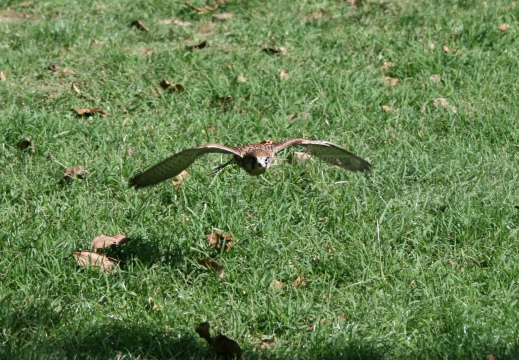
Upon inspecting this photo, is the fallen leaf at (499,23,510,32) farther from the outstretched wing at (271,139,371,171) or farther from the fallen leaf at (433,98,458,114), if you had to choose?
the outstretched wing at (271,139,371,171)

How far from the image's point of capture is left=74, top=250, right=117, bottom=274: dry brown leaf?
4559 mm

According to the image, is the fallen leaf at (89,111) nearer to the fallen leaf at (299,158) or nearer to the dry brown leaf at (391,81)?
the fallen leaf at (299,158)

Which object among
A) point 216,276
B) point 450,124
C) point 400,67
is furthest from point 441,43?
point 216,276

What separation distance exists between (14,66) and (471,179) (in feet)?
12.3

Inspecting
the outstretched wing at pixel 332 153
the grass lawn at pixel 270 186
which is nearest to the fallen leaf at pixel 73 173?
the grass lawn at pixel 270 186

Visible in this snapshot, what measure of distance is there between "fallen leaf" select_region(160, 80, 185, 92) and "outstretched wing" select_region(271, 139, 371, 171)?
6.73ft

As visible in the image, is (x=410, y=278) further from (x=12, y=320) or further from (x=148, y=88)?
(x=148, y=88)

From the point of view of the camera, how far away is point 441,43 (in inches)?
298

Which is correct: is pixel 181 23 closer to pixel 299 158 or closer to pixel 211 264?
pixel 299 158

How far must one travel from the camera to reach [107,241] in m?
4.76

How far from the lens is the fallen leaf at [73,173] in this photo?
5508mm

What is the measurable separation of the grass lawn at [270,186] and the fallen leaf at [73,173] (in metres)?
0.05

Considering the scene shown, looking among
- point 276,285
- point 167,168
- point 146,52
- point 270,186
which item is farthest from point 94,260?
point 146,52

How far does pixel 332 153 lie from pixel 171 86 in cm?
226
